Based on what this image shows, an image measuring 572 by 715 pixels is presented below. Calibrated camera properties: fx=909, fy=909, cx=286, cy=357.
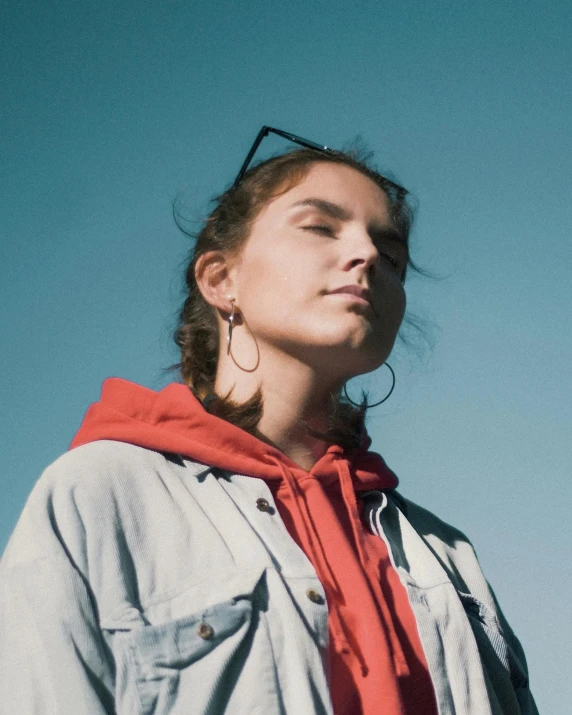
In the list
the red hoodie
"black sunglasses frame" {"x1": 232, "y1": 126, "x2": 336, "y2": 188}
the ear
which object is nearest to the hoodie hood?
the red hoodie

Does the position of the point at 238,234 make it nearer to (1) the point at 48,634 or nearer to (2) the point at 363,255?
(2) the point at 363,255

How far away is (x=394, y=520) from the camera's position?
9.77 feet

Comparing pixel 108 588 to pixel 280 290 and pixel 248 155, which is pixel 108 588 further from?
pixel 248 155

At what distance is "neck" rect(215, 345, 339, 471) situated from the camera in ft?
9.65

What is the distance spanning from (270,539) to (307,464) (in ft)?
1.73

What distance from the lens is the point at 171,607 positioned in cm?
219

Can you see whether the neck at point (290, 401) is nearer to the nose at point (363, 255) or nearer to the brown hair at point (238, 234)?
the brown hair at point (238, 234)

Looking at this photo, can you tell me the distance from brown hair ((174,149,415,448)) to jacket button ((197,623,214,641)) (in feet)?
3.23

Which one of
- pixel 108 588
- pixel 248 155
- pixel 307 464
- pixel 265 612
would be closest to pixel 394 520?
pixel 307 464

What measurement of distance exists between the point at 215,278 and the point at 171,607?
1475 millimetres

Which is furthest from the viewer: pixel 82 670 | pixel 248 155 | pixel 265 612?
pixel 248 155

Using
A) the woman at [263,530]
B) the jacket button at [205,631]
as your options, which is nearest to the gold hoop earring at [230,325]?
the woman at [263,530]

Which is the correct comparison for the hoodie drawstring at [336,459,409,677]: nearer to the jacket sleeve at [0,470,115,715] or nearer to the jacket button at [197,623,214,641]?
the jacket button at [197,623,214,641]

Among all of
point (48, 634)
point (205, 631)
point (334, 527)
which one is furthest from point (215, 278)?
point (48, 634)
